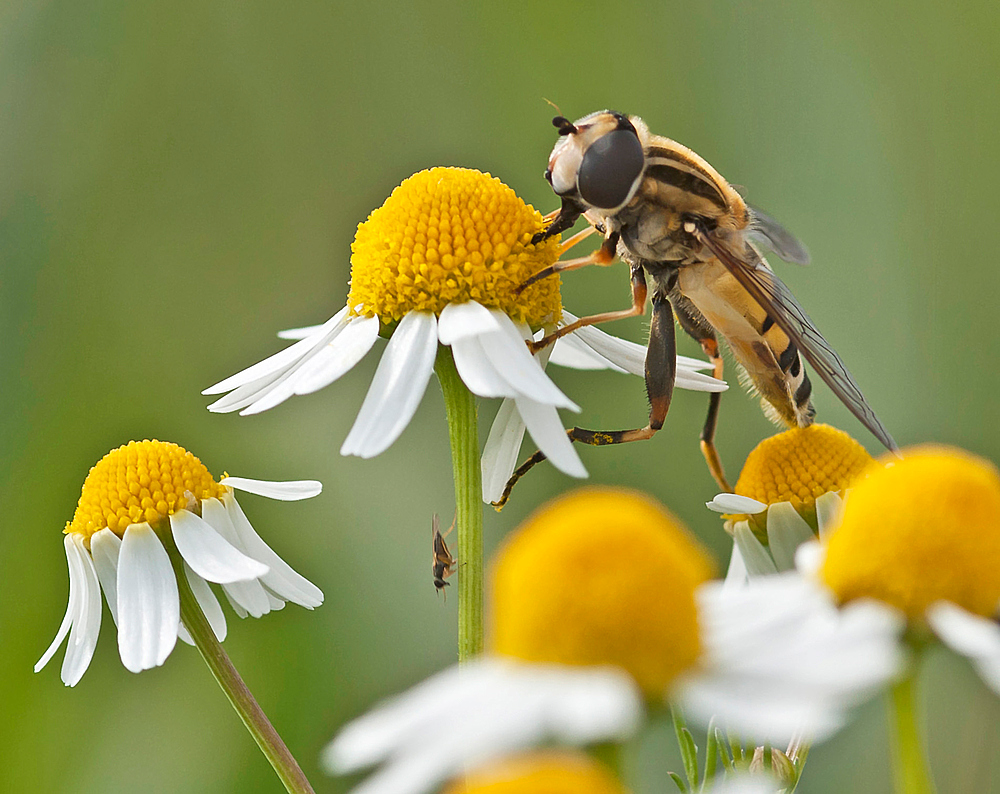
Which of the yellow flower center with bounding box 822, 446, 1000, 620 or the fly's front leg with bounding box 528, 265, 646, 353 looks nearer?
the yellow flower center with bounding box 822, 446, 1000, 620

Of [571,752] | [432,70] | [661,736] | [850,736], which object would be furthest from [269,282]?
[571,752]

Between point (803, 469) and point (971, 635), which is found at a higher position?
point (971, 635)

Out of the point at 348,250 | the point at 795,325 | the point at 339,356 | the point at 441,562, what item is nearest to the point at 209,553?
the point at 339,356

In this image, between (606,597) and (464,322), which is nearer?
(606,597)

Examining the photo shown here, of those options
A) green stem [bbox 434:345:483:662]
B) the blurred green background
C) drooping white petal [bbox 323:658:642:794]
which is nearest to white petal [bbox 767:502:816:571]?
green stem [bbox 434:345:483:662]

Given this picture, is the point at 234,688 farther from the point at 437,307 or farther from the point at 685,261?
the point at 685,261

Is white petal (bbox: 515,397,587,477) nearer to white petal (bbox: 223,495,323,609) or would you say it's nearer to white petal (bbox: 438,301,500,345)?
white petal (bbox: 438,301,500,345)

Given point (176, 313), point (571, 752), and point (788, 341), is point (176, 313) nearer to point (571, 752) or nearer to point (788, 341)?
point (788, 341)
